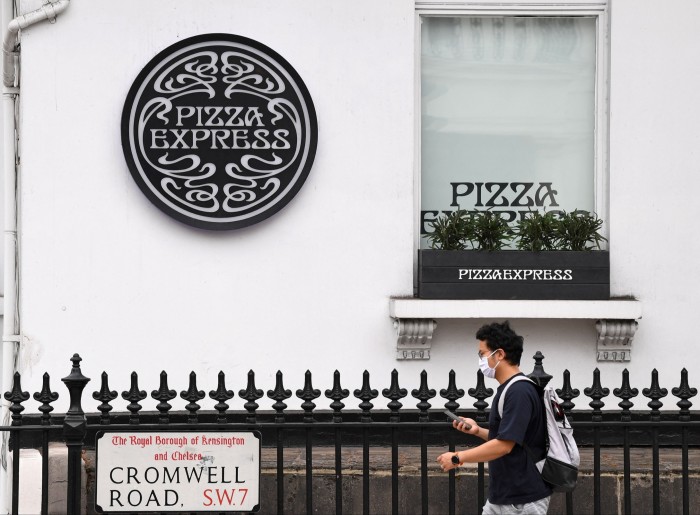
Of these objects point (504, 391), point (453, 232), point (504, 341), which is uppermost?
point (453, 232)

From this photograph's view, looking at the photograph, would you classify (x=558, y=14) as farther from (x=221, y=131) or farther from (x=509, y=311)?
(x=221, y=131)

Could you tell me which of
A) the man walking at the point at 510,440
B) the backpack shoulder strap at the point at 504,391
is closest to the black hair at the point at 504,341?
the man walking at the point at 510,440

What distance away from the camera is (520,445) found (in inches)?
251

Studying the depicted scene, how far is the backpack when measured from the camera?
636 centimetres

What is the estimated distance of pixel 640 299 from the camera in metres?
9.59

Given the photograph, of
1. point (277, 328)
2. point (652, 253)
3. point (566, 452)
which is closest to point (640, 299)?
point (652, 253)

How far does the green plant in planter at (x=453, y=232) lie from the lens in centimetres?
951

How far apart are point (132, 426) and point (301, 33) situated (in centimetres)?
370

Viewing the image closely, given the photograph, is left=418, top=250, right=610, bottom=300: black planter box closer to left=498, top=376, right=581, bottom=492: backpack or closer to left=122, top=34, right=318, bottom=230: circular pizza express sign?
left=122, top=34, right=318, bottom=230: circular pizza express sign

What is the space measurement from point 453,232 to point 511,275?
55 cm

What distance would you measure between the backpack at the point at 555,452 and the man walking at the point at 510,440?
0.03 metres

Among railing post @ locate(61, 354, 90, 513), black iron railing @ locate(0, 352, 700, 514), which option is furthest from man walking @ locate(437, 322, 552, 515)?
railing post @ locate(61, 354, 90, 513)

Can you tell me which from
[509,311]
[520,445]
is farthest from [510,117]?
[520,445]

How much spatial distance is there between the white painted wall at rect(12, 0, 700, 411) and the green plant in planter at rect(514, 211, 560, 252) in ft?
1.62
